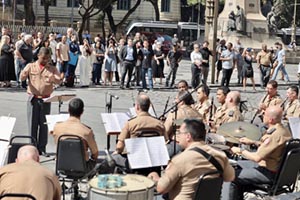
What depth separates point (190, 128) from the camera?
6.42 m

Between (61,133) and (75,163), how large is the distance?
0.59m

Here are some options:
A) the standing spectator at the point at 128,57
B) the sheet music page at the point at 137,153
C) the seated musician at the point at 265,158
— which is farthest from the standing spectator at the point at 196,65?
the sheet music page at the point at 137,153

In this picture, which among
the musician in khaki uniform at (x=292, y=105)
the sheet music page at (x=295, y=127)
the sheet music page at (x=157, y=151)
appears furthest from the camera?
the musician in khaki uniform at (x=292, y=105)

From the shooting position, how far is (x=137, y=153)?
7.29 m

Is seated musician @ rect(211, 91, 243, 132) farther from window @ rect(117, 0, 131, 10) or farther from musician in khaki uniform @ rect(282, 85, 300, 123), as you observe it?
window @ rect(117, 0, 131, 10)

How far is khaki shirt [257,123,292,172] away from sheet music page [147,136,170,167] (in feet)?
3.69

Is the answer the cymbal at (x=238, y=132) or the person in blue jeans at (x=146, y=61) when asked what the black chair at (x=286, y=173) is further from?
the person in blue jeans at (x=146, y=61)

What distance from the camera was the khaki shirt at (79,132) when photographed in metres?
8.07

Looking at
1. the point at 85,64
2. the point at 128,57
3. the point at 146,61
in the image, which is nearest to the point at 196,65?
the point at 146,61

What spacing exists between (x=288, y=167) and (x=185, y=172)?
1.79 m

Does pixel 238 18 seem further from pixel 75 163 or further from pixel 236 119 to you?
pixel 75 163

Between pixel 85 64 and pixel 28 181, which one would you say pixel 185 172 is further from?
pixel 85 64

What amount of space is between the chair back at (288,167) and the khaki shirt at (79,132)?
7.49ft

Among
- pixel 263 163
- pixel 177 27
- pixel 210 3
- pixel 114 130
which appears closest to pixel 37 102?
pixel 114 130
